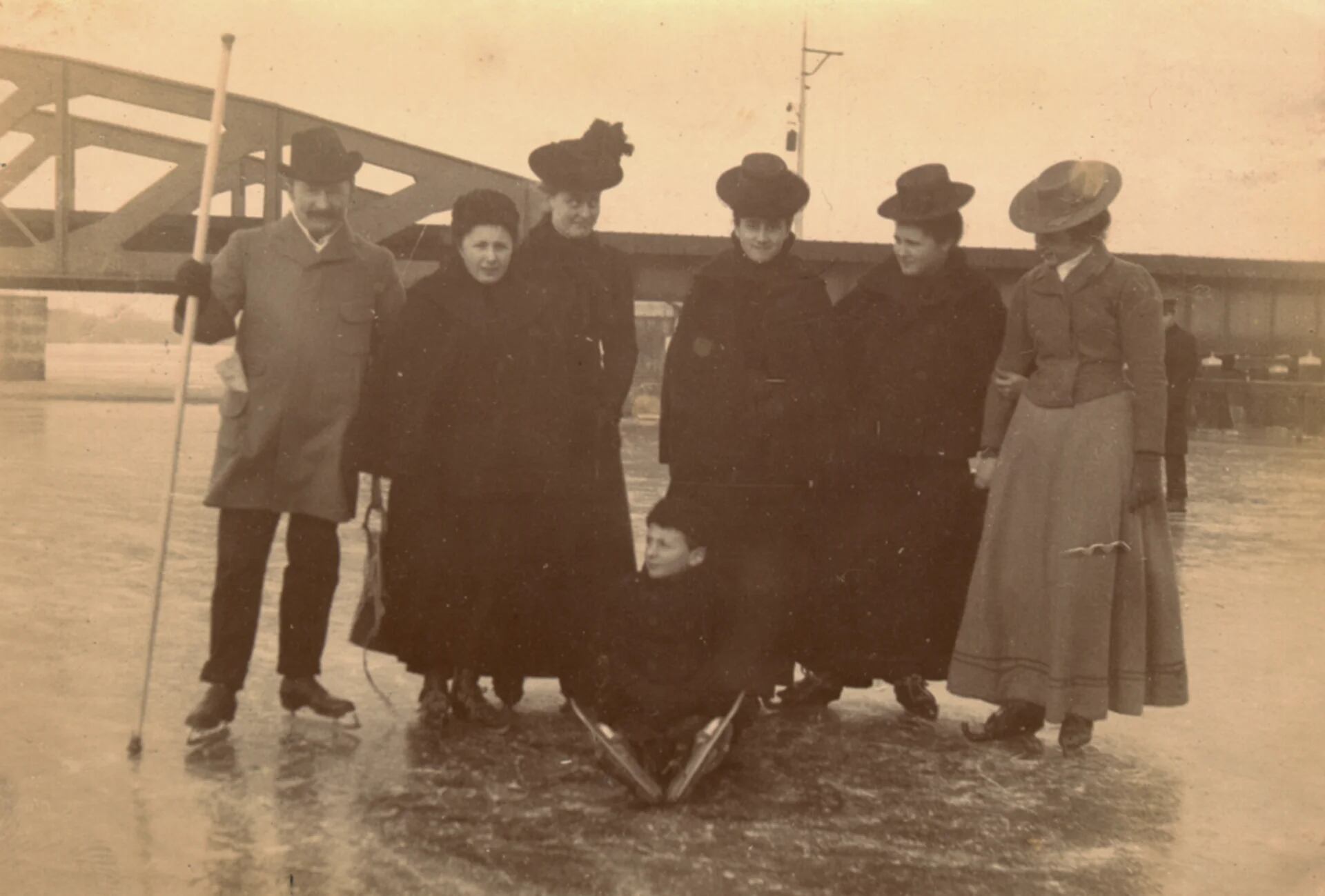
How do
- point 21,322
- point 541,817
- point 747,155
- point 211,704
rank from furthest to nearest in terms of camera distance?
1. point 21,322
2. point 747,155
3. point 211,704
4. point 541,817

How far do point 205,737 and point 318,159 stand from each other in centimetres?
180

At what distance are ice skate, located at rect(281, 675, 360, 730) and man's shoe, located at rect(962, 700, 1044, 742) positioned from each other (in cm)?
198

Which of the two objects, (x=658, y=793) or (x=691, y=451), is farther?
(x=691, y=451)

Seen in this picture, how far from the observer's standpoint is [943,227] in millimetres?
5004

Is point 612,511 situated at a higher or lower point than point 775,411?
lower

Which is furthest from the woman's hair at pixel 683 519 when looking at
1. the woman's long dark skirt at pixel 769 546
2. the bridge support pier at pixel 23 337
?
the bridge support pier at pixel 23 337

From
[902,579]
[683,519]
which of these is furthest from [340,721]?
[902,579]

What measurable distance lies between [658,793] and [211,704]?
148cm

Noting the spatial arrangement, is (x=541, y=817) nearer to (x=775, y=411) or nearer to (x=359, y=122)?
(x=775, y=411)

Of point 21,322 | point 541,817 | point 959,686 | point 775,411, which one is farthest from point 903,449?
point 21,322

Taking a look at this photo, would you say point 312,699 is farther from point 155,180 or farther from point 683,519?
point 155,180

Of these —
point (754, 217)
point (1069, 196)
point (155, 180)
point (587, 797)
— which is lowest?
point (587, 797)

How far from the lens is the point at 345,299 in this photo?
4789 mm

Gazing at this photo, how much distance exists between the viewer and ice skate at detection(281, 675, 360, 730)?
15.7 feet
